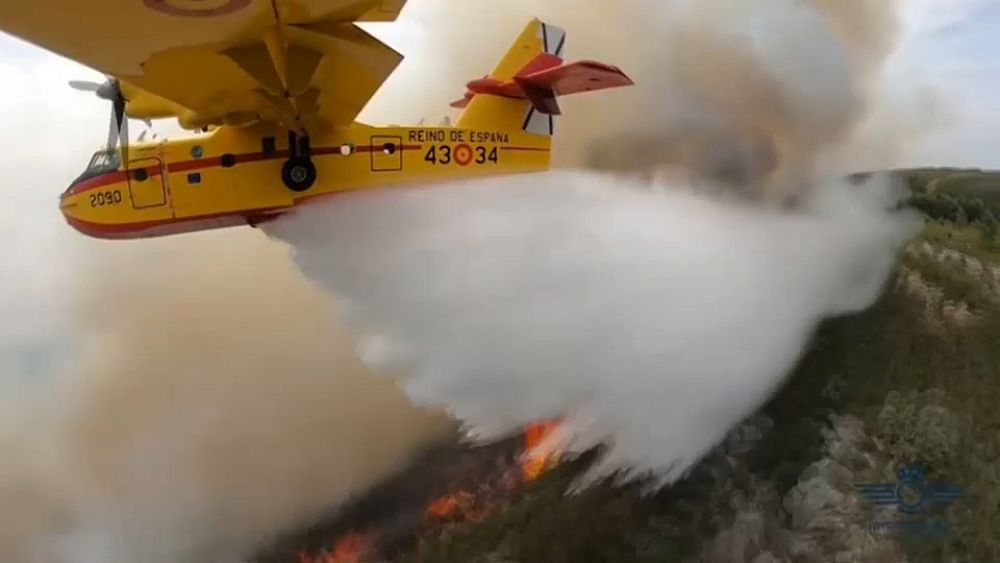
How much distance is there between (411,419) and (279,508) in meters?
2.55

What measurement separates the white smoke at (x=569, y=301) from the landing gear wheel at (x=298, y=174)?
28 centimetres

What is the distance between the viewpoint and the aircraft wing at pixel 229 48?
6.78 metres

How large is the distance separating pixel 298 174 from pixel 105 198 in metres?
2.10

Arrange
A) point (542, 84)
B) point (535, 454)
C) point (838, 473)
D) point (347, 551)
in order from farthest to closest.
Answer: point (347, 551)
point (535, 454)
point (838, 473)
point (542, 84)

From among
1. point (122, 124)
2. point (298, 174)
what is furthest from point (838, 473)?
point (122, 124)

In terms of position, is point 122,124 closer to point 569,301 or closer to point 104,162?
point 104,162

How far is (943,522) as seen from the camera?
38.3 feet

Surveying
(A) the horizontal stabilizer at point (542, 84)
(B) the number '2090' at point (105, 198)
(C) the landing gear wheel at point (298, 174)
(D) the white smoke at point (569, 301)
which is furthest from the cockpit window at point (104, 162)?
(A) the horizontal stabilizer at point (542, 84)

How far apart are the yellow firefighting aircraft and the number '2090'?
2 cm

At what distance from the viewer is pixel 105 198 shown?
10.1 meters

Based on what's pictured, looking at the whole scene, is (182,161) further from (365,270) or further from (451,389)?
(451,389)

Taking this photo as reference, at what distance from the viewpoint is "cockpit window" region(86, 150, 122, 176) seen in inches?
399

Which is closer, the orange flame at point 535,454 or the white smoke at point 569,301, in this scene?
the white smoke at point 569,301

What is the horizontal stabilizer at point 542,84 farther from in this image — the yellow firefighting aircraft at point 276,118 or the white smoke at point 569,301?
the white smoke at point 569,301
